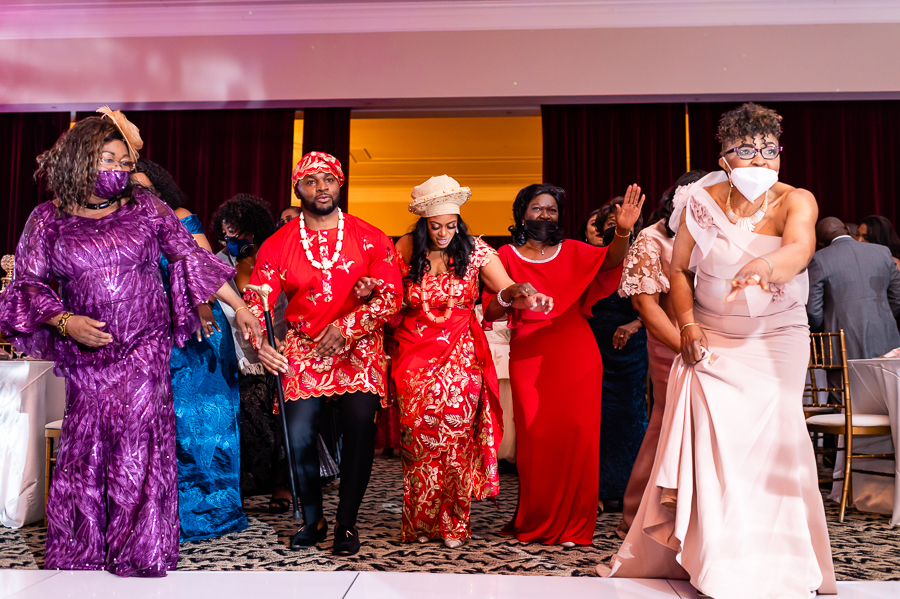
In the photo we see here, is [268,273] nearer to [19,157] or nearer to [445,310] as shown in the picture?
[445,310]

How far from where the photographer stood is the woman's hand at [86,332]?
2.28 meters

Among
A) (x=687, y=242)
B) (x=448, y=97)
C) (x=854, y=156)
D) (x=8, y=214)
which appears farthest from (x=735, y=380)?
(x=8, y=214)

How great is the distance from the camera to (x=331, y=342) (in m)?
2.79

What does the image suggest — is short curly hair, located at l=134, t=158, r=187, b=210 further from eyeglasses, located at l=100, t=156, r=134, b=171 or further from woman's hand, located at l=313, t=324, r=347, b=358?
woman's hand, located at l=313, t=324, r=347, b=358

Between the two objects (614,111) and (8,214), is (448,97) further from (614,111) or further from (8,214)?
(8,214)

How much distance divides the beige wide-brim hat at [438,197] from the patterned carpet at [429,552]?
1456 millimetres

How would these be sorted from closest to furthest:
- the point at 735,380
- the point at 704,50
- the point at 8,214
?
the point at 735,380, the point at 704,50, the point at 8,214

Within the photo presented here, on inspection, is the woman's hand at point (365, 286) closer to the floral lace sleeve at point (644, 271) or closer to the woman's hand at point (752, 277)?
the floral lace sleeve at point (644, 271)

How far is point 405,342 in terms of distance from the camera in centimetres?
312

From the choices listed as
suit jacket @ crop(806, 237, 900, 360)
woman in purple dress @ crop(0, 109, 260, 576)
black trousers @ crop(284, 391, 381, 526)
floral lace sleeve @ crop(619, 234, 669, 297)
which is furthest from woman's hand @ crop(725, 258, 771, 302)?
suit jacket @ crop(806, 237, 900, 360)

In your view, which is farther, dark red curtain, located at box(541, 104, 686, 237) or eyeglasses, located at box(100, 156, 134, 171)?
dark red curtain, located at box(541, 104, 686, 237)

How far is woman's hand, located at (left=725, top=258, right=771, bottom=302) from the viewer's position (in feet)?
6.22

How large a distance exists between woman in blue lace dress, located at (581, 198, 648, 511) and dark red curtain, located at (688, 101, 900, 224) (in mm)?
3689

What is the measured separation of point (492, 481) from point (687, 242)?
4.56 feet
